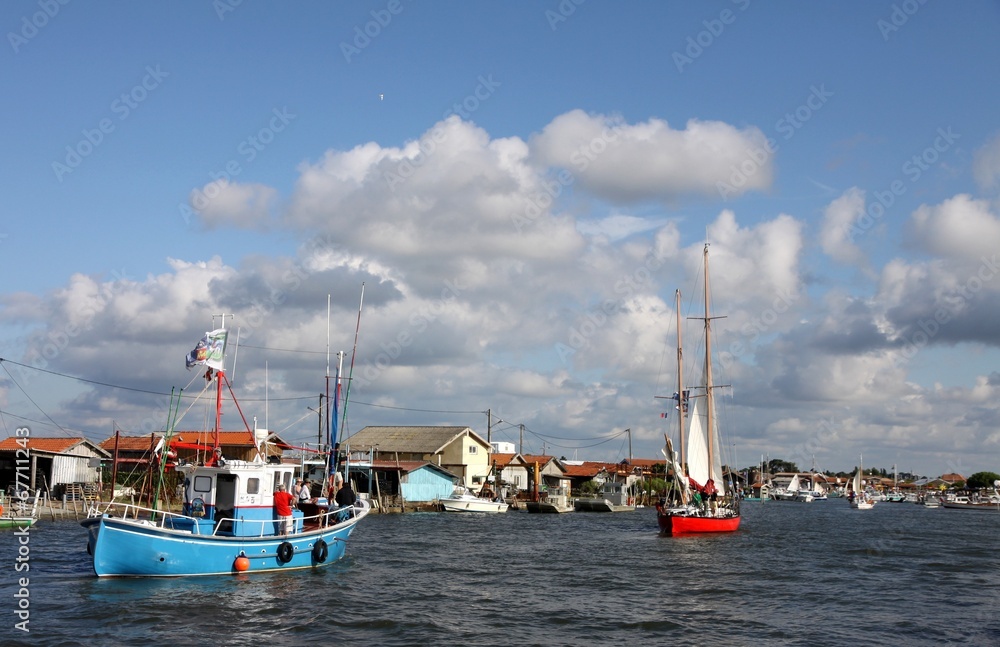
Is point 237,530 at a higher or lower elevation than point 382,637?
higher

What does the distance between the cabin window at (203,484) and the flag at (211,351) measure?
3.84 m

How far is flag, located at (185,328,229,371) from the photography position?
3145cm

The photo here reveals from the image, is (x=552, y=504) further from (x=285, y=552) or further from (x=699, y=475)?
(x=285, y=552)

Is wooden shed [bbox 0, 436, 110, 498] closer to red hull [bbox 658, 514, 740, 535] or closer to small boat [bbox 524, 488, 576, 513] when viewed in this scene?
red hull [bbox 658, 514, 740, 535]

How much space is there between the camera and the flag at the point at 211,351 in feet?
103

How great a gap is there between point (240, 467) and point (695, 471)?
37.1m

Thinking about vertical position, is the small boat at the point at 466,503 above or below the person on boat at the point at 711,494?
below

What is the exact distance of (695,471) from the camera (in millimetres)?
60312

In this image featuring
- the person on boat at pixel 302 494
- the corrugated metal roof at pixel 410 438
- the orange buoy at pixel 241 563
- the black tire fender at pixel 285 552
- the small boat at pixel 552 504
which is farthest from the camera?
the corrugated metal roof at pixel 410 438

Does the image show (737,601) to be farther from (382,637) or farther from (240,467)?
(240,467)

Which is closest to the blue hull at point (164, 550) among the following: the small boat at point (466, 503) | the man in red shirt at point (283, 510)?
the man in red shirt at point (283, 510)

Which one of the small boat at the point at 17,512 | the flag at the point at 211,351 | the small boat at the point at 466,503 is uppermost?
the flag at the point at 211,351

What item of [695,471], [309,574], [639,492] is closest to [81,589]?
[309,574]

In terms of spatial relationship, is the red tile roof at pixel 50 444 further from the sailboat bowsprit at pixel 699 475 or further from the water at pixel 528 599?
the sailboat bowsprit at pixel 699 475
